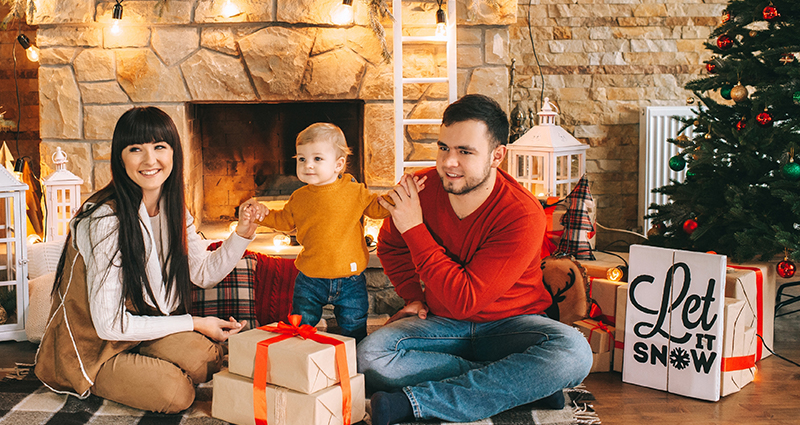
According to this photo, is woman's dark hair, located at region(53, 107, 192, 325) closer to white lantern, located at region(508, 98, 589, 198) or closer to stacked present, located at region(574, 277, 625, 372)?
stacked present, located at region(574, 277, 625, 372)

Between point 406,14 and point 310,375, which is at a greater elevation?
point 406,14

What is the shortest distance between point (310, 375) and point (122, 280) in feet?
2.11

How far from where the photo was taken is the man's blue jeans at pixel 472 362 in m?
1.88

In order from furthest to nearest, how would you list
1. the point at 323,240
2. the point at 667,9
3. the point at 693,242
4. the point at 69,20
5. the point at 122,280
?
the point at 667,9, the point at 69,20, the point at 693,242, the point at 323,240, the point at 122,280

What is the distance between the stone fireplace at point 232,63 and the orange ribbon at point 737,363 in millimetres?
1742

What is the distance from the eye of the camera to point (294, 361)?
5.84ft

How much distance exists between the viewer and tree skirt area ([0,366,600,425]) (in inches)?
76.5

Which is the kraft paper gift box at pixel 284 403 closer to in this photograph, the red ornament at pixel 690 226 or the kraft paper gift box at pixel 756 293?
the kraft paper gift box at pixel 756 293

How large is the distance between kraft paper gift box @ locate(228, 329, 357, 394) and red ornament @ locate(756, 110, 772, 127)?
5.79 ft

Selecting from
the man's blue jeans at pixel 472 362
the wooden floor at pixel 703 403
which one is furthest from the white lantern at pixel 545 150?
the man's blue jeans at pixel 472 362

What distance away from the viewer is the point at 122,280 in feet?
6.39

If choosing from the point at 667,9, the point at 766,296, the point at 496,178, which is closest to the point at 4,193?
the point at 496,178

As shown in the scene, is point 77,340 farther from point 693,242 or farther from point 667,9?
point 667,9

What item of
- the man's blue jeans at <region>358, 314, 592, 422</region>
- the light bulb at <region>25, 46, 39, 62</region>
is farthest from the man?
the light bulb at <region>25, 46, 39, 62</region>
